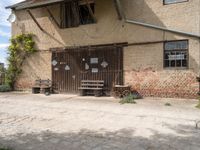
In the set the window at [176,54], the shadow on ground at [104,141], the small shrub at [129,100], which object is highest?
the window at [176,54]

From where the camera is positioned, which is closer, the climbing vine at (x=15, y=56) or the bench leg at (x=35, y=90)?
the bench leg at (x=35, y=90)

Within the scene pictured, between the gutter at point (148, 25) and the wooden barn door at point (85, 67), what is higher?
the gutter at point (148, 25)

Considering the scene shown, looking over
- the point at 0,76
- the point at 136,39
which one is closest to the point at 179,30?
the point at 136,39

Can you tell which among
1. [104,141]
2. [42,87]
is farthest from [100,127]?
Answer: [42,87]

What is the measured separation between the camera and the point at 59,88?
1708 cm

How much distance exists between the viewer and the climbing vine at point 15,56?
18.6m

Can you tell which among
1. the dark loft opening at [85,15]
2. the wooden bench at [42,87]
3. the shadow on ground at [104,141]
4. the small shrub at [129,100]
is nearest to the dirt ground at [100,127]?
the shadow on ground at [104,141]

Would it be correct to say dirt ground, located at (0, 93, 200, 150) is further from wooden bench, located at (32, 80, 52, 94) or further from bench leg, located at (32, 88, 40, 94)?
bench leg, located at (32, 88, 40, 94)

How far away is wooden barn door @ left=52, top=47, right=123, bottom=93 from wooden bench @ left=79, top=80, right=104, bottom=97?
24 centimetres

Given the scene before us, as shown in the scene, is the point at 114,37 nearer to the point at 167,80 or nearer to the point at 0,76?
the point at 167,80

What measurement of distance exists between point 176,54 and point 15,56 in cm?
1085

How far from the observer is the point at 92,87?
615 inches

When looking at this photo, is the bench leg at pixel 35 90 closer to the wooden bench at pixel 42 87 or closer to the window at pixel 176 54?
the wooden bench at pixel 42 87

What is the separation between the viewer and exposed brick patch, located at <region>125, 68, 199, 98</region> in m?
13.3
